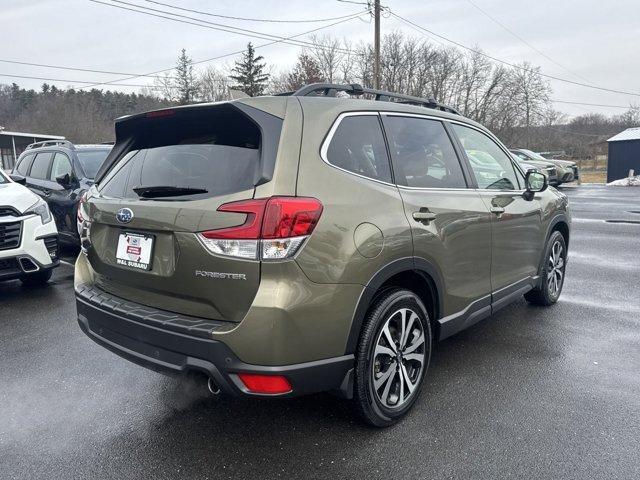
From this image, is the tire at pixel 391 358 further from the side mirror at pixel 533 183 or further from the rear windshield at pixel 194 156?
the side mirror at pixel 533 183

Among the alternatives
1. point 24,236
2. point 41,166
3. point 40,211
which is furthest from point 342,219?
point 41,166

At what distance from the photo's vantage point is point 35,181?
827cm

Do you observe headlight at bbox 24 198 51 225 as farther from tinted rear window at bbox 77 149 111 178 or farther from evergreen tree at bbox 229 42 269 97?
evergreen tree at bbox 229 42 269 97

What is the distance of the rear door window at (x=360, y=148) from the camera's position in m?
2.54

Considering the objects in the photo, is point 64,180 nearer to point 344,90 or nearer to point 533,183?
point 344,90

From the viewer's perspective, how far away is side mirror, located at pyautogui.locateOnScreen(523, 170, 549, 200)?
13.7ft

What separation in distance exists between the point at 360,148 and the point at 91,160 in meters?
6.39

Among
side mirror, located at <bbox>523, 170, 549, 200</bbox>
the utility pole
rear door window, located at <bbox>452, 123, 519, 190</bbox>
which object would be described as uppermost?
the utility pole

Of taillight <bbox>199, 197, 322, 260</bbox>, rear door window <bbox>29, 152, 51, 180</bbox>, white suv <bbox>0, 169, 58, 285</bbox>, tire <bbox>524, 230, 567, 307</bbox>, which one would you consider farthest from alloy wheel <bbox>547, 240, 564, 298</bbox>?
rear door window <bbox>29, 152, 51, 180</bbox>

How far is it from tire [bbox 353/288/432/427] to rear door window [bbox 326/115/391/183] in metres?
0.70

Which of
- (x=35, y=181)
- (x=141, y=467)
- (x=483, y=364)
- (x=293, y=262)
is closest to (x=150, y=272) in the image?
(x=293, y=262)

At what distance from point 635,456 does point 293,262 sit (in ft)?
6.70

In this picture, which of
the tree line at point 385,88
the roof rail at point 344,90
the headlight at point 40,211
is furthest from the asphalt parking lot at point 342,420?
A: the tree line at point 385,88

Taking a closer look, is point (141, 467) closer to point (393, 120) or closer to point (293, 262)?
point (293, 262)
